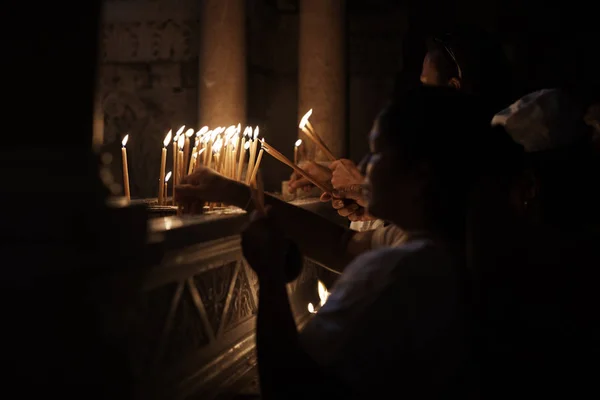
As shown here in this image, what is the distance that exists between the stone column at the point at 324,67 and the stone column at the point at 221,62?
2.11 feet

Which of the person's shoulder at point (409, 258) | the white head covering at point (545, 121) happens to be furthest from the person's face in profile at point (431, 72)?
the person's shoulder at point (409, 258)

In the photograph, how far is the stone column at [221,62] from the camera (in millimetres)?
7008

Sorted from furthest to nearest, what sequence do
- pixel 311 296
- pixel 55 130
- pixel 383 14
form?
pixel 383 14 → pixel 311 296 → pixel 55 130

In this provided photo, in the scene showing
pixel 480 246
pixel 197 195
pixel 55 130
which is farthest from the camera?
pixel 197 195

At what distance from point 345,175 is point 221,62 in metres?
4.42

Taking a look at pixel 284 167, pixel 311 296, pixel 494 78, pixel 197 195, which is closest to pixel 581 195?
pixel 494 78

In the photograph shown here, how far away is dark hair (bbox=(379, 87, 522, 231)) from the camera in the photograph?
1.74 metres

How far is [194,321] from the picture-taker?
2.41 m

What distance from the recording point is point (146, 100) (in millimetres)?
7758

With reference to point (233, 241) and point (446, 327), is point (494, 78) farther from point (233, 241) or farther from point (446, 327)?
point (446, 327)

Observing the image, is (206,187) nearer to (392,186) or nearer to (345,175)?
(345,175)

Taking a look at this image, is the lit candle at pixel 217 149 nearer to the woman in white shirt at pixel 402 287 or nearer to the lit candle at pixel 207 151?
the lit candle at pixel 207 151

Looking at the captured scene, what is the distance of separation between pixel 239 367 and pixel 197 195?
2.23 ft

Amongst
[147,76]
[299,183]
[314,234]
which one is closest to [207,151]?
[299,183]
